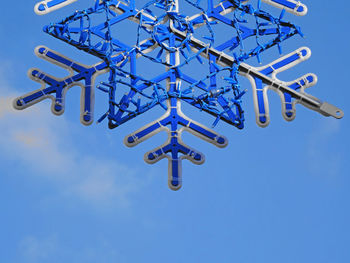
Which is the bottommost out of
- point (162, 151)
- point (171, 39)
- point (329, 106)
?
point (162, 151)

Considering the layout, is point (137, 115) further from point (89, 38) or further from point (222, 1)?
point (222, 1)

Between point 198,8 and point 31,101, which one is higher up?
point 198,8

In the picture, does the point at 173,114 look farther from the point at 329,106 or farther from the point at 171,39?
the point at 329,106

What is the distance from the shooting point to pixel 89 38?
850cm

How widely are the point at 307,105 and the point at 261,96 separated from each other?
46 cm

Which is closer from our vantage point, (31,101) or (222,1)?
(31,101)

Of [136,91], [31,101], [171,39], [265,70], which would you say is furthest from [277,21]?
[31,101]

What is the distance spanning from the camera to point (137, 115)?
839 cm

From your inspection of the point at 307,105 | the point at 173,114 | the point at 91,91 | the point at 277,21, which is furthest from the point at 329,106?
the point at 91,91

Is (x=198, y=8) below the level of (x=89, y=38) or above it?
above

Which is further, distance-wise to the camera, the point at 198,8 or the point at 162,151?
the point at 198,8

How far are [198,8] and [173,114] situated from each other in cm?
118

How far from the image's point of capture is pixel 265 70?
29.1ft

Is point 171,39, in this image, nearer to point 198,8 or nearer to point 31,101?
point 198,8
